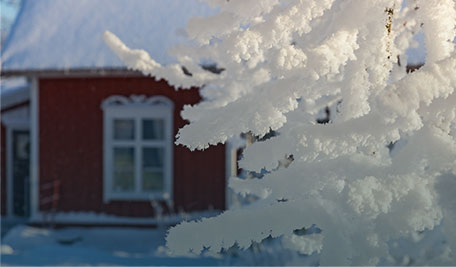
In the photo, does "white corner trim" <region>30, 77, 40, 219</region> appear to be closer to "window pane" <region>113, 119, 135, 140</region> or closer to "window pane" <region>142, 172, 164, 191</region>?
"window pane" <region>113, 119, 135, 140</region>

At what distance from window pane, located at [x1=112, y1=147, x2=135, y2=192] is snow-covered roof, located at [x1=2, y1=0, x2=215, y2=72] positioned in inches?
66.8

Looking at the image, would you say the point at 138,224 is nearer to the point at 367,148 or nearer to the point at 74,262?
the point at 74,262

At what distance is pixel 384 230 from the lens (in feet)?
6.31

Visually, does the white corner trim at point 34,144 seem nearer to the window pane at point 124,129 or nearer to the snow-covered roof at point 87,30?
the snow-covered roof at point 87,30

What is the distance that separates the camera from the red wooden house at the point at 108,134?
970 cm

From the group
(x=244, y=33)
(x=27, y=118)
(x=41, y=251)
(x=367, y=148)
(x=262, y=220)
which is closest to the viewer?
(x=262, y=220)

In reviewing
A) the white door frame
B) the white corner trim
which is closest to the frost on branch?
the white corner trim

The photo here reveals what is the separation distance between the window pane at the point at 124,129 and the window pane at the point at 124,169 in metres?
0.21

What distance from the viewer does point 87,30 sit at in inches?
410

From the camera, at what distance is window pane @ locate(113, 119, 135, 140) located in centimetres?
1009

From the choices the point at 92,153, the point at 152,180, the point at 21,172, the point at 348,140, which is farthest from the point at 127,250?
the point at 348,140

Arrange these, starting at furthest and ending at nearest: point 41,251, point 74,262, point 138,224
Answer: point 138,224 → point 41,251 → point 74,262

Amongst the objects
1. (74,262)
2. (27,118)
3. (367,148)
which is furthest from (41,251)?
(367,148)

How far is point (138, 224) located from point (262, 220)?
8.25 m
